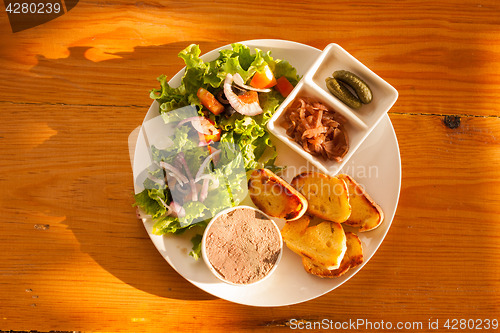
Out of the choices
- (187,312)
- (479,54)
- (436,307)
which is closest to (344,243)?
(436,307)

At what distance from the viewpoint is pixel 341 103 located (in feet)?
7.27

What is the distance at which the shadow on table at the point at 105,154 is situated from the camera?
2480 millimetres

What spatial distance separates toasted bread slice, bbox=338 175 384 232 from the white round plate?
0.25 ft

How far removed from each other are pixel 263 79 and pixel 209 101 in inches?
12.2

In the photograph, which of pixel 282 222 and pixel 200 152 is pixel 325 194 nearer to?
pixel 282 222

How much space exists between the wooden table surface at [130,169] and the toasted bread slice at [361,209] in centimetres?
37

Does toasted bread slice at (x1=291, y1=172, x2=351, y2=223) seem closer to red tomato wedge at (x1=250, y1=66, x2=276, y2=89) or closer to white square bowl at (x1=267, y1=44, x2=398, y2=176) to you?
white square bowl at (x1=267, y1=44, x2=398, y2=176)

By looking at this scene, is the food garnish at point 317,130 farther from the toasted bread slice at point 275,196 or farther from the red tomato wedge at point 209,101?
the red tomato wedge at point 209,101

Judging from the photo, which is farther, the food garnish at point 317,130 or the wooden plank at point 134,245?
the wooden plank at point 134,245

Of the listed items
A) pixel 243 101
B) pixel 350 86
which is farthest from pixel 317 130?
pixel 243 101

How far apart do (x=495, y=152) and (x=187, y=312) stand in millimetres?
2127

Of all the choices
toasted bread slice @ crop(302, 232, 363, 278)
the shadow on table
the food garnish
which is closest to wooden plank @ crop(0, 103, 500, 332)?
the shadow on table

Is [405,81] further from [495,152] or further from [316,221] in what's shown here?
[316,221]

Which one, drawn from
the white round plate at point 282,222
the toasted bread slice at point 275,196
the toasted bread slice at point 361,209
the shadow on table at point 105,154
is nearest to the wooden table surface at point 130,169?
the shadow on table at point 105,154
